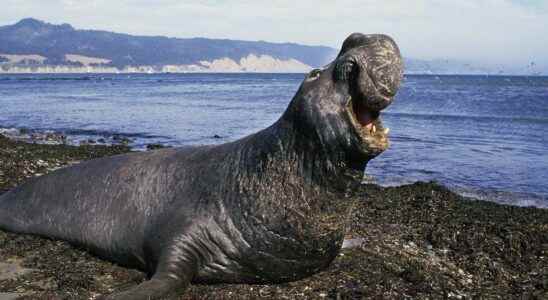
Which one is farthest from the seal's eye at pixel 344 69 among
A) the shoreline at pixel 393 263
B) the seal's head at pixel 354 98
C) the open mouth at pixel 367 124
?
the shoreline at pixel 393 263

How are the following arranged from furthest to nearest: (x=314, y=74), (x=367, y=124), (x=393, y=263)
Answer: (x=393, y=263)
(x=314, y=74)
(x=367, y=124)

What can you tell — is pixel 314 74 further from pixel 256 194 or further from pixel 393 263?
pixel 393 263

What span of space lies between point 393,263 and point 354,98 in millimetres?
2473

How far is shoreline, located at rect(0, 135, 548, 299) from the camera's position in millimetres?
5477

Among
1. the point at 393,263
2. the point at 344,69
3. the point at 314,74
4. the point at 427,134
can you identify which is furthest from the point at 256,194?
the point at 427,134

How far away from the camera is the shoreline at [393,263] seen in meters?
5.48

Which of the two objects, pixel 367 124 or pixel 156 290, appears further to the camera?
pixel 156 290

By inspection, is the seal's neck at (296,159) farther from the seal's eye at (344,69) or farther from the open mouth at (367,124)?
the seal's eye at (344,69)

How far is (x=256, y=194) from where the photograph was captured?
522 cm

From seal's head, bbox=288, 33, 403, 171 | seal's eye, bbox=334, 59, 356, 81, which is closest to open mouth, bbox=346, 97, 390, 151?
seal's head, bbox=288, 33, 403, 171

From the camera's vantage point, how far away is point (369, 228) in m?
7.82

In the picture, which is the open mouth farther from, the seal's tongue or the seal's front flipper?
the seal's front flipper

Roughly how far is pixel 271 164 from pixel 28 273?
8.90ft

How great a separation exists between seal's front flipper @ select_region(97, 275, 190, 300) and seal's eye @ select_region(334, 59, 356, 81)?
6.93 feet
